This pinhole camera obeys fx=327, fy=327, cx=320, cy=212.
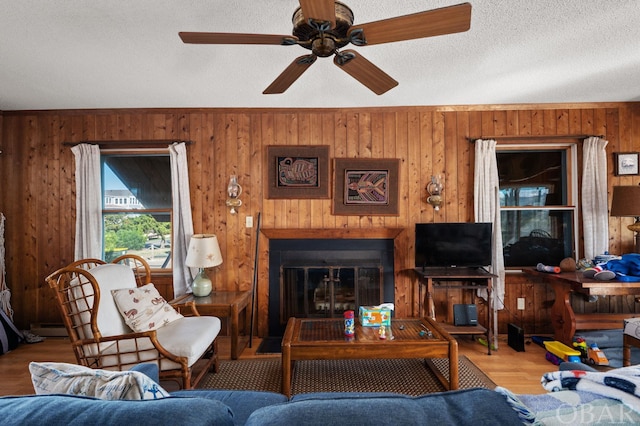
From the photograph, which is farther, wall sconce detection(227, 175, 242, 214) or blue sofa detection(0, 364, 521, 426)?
wall sconce detection(227, 175, 242, 214)

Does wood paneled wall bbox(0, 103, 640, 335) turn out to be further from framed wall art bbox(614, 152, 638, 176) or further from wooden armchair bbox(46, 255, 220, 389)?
wooden armchair bbox(46, 255, 220, 389)

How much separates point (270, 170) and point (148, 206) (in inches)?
59.2

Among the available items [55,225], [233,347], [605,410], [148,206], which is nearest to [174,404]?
[605,410]

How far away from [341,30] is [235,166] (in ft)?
7.61

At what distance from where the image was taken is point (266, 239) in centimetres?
367

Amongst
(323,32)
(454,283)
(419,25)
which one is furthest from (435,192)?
(323,32)

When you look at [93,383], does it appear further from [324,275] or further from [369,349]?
[324,275]

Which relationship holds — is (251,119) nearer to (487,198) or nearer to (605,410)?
(487,198)

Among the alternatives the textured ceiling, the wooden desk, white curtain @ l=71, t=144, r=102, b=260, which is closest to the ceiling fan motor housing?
the textured ceiling

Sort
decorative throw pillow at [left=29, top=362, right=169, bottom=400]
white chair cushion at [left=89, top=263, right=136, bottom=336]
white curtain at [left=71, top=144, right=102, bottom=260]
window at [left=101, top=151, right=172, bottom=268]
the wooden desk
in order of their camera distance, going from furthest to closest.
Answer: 1. window at [left=101, top=151, right=172, bottom=268]
2. white curtain at [left=71, top=144, right=102, bottom=260]
3. the wooden desk
4. white chair cushion at [left=89, top=263, right=136, bottom=336]
5. decorative throw pillow at [left=29, top=362, right=169, bottom=400]

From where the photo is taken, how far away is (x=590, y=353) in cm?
285

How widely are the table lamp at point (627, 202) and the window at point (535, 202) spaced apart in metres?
0.49

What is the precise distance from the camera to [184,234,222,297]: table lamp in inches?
127

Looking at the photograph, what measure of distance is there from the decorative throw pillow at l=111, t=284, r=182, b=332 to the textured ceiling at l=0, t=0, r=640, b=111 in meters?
1.80
